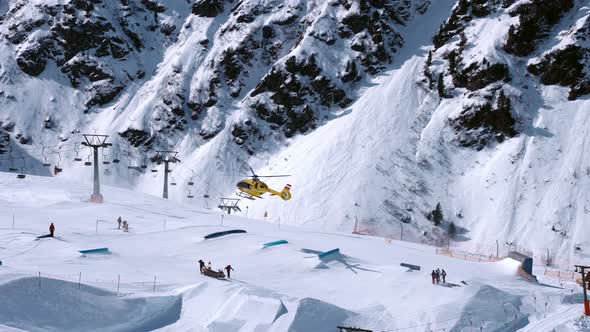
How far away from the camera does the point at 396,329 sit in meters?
30.9

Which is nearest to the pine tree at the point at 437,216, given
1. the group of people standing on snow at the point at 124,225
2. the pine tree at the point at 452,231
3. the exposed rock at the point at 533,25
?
the pine tree at the point at 452,231

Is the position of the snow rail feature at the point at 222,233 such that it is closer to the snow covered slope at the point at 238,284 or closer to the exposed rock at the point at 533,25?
the snow covered slope at the point at 238,284

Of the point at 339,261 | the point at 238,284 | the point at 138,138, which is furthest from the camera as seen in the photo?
the point at 138,138

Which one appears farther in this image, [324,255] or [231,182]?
[231,182]

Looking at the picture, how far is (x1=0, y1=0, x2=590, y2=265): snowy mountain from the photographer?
255 feet

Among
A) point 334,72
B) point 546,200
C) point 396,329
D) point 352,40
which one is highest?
point 352,40

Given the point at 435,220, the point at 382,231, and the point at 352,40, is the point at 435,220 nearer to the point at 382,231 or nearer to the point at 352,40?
the point at 382,231

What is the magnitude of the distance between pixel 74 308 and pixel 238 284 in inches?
365

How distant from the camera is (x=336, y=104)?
10338cm

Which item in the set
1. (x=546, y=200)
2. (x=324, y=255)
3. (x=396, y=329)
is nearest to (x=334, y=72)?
(x=546, y=200)

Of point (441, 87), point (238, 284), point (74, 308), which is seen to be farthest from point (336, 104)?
point (74, 308)

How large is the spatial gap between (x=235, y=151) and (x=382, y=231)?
119 ft

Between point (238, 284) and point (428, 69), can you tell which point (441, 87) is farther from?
point (238, 284)

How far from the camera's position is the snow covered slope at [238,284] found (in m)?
28.8
